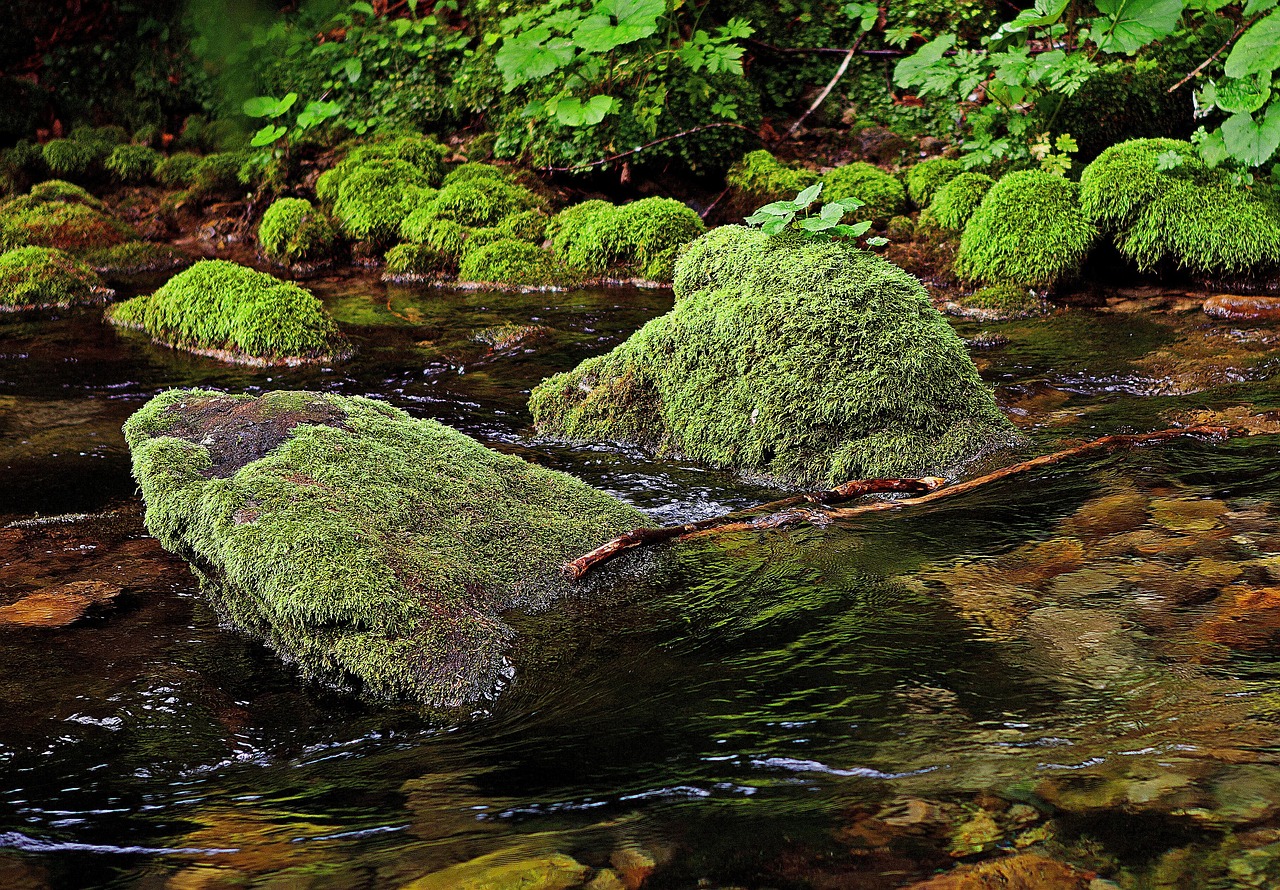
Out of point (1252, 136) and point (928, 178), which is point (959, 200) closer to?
point (928, 178)

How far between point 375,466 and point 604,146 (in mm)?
7489

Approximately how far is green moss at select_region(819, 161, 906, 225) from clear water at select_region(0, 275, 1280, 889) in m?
5.31

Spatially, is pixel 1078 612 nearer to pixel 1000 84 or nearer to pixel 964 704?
pixel 964 704

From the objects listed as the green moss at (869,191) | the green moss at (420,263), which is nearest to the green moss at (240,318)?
the green moss at (420,263)

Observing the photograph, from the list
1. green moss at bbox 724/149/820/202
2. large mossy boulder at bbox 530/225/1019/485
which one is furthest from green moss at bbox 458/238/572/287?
large mossy boulder at bbox 530/225/1019/485

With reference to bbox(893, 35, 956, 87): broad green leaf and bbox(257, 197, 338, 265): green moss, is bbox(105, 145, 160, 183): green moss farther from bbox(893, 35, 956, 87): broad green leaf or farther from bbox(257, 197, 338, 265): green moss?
bbox(893, 35, 956, 87): broad green leaf

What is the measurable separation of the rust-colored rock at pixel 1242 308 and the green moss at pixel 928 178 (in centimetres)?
290

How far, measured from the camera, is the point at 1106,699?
7.80 ft

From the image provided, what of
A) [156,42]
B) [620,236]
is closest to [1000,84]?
[620,236]

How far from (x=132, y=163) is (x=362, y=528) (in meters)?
11.8

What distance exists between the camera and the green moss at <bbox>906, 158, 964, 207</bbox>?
30.0 ft

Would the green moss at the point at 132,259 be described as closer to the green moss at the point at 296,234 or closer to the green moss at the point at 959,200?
the green moss at the point at 296,234

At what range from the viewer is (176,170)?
12.5 metres

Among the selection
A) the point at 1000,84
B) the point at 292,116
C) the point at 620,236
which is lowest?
the point at 620,236
